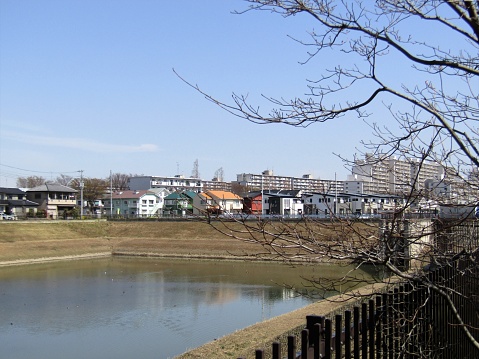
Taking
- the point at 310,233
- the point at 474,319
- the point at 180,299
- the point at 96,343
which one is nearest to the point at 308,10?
the point at 310,233

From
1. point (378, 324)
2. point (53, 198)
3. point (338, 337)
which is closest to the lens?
point (338, 337)

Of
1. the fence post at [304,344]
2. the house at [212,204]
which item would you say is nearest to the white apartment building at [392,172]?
the house at [212,204]

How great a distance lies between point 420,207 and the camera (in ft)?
11.8

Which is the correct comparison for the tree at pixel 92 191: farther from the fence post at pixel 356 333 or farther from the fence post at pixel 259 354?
the fence post at pixel 259 354

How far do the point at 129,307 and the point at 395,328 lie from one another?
14.3 meters

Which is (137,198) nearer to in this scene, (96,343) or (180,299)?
(180,299)

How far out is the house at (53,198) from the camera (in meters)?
60.2

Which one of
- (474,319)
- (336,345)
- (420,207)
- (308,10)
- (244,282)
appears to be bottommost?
(244,282)

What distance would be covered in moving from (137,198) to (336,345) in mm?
64833

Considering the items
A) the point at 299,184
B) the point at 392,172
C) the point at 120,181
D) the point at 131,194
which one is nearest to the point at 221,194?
the point at 392,172

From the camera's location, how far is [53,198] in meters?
60.9

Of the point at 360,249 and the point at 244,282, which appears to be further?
the point at 244,282

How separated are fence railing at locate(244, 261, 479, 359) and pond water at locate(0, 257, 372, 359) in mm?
8192

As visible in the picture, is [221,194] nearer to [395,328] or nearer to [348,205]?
[348,205]
